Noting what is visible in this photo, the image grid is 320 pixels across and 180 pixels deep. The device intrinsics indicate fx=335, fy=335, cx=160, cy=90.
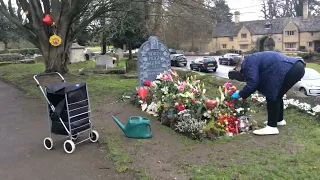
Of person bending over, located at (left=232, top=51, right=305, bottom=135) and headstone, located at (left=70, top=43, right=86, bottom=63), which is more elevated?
headstone, located at (left=70, top=43, right=86, bottom=63)

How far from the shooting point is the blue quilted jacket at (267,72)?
595 centimetres

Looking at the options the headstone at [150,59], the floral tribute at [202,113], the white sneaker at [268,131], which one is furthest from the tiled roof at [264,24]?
the white sneaker at [268,131]

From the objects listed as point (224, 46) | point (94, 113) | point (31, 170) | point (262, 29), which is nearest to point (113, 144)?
point (31, 170)

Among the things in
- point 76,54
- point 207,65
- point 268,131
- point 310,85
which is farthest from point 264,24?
point 268,131

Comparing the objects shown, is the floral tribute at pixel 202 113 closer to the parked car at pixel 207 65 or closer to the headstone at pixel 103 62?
the headstone at pixel 103 62

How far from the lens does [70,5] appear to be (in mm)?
16141

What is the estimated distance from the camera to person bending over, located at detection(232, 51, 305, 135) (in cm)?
596

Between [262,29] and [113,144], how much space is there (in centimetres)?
6910

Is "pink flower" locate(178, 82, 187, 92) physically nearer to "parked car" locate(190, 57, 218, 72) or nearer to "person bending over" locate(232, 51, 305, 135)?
"person bending over" locate(232, 51, 305, 135)

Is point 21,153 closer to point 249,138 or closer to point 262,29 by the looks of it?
point 249,138

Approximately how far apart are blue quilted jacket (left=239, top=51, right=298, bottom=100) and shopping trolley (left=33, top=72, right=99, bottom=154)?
2.89m

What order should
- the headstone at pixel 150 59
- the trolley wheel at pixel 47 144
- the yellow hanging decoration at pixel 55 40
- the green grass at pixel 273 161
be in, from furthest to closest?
the yellow hanging decoration at pixel 55 40 < the headstone at pixel 150 59 < the trolley wheel at pixel 47 144 < the green grass at pixel 273 161

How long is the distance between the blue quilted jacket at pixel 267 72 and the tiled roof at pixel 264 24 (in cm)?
6331

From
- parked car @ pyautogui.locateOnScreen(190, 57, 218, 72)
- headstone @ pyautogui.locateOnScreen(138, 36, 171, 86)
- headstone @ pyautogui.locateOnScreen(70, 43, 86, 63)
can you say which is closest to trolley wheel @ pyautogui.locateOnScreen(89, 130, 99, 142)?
headstone @ pyautogui.locateOnScreen(138, 36, 171, 86)
